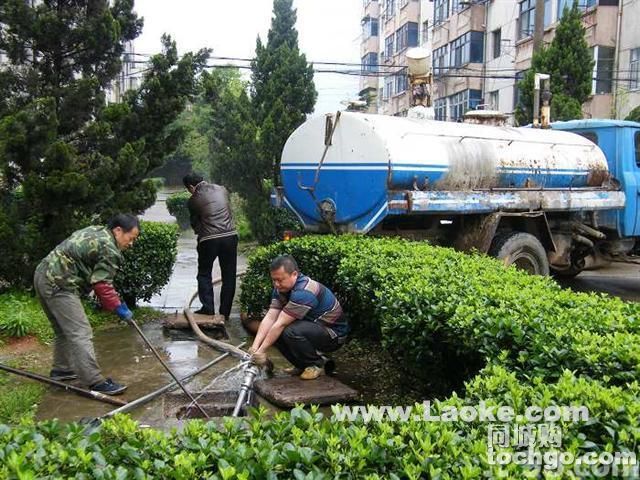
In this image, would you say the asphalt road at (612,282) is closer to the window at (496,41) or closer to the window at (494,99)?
the window at (494,99)

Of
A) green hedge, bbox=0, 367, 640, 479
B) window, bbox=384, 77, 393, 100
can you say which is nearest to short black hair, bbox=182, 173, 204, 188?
green hedge, bbox=0, 367, 640, 479

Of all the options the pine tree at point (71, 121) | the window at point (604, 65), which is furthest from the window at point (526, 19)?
the pine tree at point (71, 121)

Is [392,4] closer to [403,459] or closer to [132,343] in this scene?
[132,343]

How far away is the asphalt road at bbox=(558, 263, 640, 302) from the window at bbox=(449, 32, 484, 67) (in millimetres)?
19208

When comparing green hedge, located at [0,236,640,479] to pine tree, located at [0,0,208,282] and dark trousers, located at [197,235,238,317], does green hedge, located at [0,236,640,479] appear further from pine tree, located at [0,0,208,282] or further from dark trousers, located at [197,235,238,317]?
pine tree, located at [0,0,208,282]

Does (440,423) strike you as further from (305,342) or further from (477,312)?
(305,342)

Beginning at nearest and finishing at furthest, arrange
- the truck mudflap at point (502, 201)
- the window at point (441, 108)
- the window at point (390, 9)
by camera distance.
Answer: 1. the truck mudflap at point (502, 201)
2. the window at point (441, 108)
3. the window at point (390, 9)

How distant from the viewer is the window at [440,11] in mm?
32156

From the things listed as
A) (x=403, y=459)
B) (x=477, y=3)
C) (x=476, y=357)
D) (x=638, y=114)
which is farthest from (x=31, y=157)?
(x=477, y=3)

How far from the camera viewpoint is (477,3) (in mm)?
28344

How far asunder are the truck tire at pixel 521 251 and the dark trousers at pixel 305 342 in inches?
128

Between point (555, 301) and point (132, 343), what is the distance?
418cm

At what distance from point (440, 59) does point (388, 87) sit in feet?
38.8

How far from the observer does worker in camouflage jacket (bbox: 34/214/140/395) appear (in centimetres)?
486
